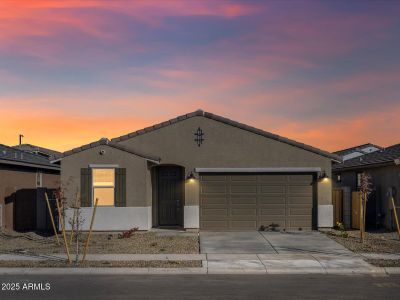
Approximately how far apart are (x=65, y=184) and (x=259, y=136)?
321 inches

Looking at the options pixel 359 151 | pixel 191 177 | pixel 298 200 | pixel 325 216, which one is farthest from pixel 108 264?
pixel 359 151

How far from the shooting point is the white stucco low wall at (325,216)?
71.6 ft

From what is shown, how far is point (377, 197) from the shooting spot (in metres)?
24.2

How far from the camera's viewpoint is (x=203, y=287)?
1167cm

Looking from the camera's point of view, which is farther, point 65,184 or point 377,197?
point 377,197

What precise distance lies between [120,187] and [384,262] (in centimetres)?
1056

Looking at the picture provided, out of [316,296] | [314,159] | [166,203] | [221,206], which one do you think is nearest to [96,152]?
[166,203]

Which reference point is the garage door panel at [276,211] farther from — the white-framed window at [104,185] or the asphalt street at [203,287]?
the asphalt street at [203,287]

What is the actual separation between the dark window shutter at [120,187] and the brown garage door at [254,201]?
10.8ft

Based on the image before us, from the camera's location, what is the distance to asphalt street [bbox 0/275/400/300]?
10789 mm

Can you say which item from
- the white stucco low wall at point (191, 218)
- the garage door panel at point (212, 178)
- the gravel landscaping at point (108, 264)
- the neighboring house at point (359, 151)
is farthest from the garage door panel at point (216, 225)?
Result: the neighboring house at point (359, 151)

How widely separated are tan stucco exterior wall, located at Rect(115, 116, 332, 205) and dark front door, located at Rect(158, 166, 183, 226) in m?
1.01

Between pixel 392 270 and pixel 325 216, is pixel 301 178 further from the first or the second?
pixel 392 270

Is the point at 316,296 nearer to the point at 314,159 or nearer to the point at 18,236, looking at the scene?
the point at 314,159
